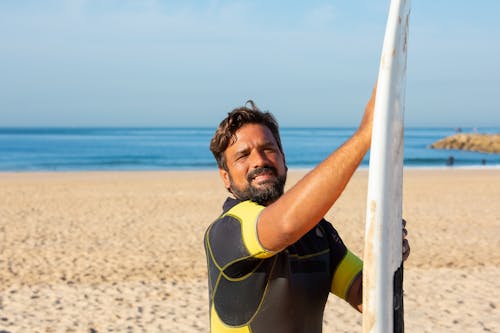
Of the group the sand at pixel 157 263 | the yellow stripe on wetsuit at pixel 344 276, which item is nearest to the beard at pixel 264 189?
the yellow stripe on wetsuit at pixel 344 276

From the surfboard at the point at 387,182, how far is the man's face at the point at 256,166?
0.59 m

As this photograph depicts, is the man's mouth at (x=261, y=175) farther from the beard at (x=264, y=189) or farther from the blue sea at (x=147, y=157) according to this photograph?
the blue sea at (x=147, y=157)

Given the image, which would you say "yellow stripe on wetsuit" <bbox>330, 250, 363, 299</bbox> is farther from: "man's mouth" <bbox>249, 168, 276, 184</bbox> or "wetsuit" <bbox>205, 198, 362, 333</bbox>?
"man's mouth" <bbox>249, 168, 276, 184</bbox>

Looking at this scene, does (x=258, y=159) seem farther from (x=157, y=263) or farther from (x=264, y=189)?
(x=157, y=263)

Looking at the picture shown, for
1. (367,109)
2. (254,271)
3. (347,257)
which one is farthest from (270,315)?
(367,109)

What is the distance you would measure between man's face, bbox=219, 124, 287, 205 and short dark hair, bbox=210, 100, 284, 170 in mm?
19

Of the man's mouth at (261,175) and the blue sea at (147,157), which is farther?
the blue sea at (147,157)

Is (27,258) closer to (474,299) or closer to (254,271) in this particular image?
(474,299)

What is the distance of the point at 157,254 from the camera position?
1141 centimetres

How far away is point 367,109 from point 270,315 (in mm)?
767

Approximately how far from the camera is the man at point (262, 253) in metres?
1.68

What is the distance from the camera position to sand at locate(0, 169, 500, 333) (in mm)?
7551

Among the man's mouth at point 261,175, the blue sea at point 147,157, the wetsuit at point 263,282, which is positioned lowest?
the wetsuit at point 263,282

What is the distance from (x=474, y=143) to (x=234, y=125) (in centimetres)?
7613
